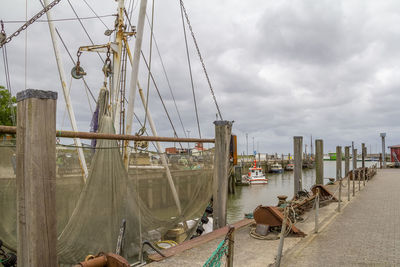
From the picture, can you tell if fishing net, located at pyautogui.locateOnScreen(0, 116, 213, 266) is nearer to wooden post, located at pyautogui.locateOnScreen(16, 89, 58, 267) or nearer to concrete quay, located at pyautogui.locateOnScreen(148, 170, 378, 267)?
concrete quay, located at pyautogui.locateOnScreen(148, 170, 378, 267)

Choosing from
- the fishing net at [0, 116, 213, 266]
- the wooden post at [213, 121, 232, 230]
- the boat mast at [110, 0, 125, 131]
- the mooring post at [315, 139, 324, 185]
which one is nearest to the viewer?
the fishing net at [0, 116, 213, 266]

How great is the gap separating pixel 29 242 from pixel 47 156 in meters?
0.86

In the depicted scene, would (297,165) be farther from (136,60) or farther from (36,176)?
(36,176)

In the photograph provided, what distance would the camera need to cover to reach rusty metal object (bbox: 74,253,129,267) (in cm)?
360

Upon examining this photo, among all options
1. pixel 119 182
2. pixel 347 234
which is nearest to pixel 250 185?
pixel 347 234

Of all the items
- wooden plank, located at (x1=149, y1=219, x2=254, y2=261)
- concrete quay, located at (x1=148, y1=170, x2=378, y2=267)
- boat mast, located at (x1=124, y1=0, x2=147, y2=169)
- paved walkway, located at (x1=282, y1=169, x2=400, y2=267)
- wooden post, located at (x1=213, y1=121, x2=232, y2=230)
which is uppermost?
boat mast, located at (x1=124, y1=0, x2=147, y2=169)

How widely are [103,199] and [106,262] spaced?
1.50m

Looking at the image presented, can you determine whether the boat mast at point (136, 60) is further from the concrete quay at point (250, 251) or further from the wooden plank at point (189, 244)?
the concrete quay at point (250, 251)

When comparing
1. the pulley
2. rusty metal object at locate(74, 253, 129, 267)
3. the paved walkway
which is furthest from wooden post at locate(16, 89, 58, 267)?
the pulley

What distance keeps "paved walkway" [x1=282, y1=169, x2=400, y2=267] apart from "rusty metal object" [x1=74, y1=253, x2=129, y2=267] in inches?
114

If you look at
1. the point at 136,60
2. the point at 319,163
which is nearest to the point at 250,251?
the point at 136,60

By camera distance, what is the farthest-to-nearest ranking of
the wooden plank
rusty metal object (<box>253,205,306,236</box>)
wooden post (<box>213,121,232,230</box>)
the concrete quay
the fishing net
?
1. wooden post (<box>213,121,232,230</box>)
2. rusty metal object (<box>253,205,306,236</box>)
3. the wooden plank
4. the concrete quay
5. the fishing net

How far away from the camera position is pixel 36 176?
10.3ft

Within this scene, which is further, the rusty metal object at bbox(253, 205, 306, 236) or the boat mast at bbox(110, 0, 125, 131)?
the boat mast at bbox(110, 0, 125, 131)
